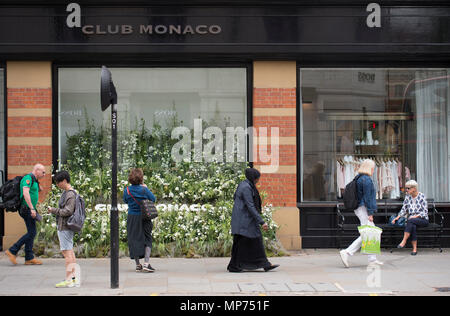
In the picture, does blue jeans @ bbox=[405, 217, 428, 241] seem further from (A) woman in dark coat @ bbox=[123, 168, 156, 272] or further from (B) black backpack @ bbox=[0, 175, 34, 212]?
(B) black backpack @ bbox=[0, 175, 34, 212]

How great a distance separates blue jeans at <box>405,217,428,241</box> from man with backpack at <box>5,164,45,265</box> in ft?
21.7


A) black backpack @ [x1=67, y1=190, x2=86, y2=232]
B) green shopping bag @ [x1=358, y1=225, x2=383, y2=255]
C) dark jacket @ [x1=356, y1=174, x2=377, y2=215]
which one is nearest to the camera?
black backpack @ [x1=67, y1=190, x2=86, y2=232]

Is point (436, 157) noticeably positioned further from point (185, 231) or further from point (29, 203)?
point (29, 203)

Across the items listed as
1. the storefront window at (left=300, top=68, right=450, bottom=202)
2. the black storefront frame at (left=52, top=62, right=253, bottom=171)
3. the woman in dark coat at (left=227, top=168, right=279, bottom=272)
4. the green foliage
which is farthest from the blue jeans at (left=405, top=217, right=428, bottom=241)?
the woman in dark coat at (left=227, top=168, right=279, bottom=272)

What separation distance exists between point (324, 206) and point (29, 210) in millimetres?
5586

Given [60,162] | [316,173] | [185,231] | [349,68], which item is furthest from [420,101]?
[60,162]

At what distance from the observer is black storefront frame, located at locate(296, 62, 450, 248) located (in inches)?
508

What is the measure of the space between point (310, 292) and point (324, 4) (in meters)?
6.23

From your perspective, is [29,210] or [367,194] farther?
[29,210]

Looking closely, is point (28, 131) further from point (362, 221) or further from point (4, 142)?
point (362, 221)

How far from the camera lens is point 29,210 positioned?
→ 35.4 ft

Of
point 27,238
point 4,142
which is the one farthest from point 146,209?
point 4,142

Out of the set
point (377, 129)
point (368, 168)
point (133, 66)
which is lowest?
point (368, 168)

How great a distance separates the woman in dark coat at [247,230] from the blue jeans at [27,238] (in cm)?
332
